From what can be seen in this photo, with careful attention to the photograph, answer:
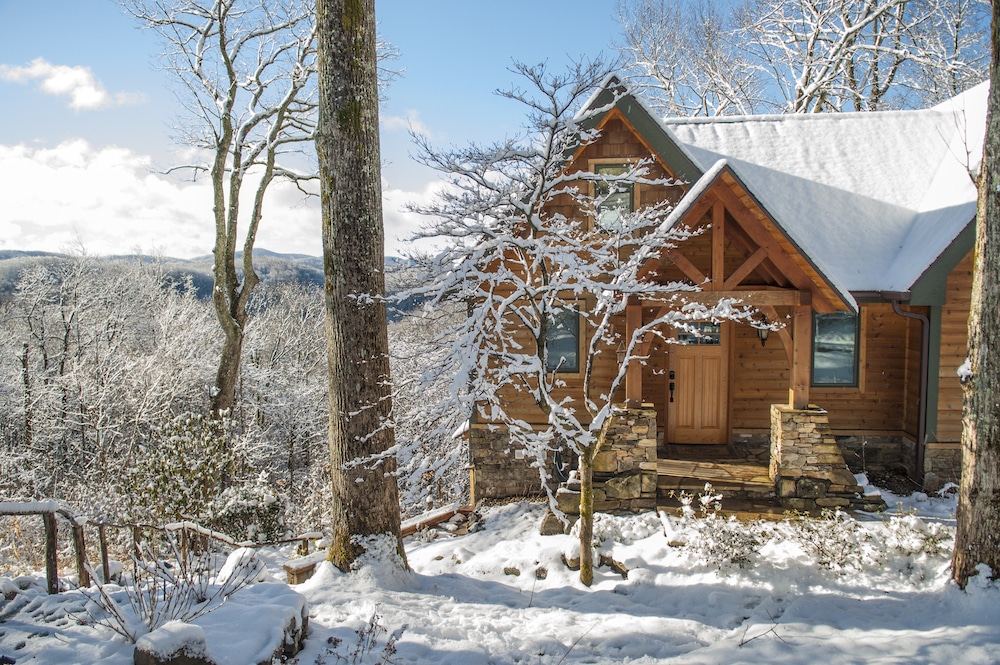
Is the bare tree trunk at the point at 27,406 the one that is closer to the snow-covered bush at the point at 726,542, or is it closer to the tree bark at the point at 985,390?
the snow-covered bush at the point at 726,542

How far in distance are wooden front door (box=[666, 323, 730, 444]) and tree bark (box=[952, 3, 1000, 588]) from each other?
467 centimetres

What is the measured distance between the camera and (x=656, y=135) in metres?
9.91

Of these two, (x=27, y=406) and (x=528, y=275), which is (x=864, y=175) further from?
(x=27, y=406)

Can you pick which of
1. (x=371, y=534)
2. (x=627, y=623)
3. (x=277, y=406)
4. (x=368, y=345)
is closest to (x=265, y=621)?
(x=371, y=534)

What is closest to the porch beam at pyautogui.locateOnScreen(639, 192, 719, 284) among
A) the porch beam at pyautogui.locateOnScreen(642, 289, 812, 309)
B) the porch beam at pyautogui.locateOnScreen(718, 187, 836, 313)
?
the porch beam at pyautogui.locateOnScreen(718, 187, 836, 313)

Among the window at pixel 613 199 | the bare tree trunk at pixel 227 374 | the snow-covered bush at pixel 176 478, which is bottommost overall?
the snow-covered bush at pixel 176 478

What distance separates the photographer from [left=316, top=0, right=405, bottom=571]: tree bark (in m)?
5.90

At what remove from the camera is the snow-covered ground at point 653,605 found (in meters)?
4.55

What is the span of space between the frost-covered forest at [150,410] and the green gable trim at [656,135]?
5.21 m

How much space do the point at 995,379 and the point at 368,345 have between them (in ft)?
20.9

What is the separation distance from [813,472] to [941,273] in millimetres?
4125

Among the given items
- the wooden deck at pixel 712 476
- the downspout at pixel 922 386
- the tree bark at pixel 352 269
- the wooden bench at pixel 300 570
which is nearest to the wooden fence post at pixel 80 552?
the wooden bench at pixel 300 570

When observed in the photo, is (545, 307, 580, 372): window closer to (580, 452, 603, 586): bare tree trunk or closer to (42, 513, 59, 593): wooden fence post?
(580, 452, 603, 586): bare tree trunk

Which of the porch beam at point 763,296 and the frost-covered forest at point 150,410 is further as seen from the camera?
the frost-covered forest at point 150,410
